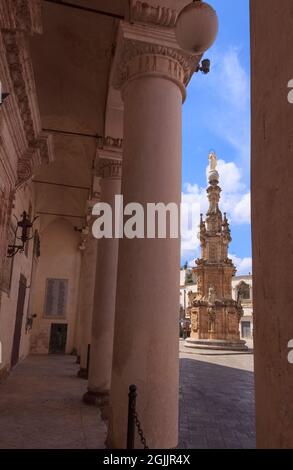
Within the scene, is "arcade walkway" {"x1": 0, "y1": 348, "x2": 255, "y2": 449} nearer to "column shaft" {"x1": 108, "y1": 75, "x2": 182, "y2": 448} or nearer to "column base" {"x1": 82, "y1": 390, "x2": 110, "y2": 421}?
"column base" {"x1": 82, "y1": 390, "x2": 110, "y2": 421}

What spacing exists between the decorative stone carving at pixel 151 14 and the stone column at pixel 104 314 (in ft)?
11.9

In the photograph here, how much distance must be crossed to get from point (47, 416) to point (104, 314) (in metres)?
2.09

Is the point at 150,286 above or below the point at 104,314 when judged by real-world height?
above

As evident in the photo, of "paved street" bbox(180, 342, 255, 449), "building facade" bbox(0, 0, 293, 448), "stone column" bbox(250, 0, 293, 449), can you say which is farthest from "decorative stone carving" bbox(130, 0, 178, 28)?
"paved street" bbox(180, 342, 255, 449)

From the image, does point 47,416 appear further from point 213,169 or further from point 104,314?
point 213,169

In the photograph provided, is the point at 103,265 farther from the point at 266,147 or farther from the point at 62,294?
the point at 62,294

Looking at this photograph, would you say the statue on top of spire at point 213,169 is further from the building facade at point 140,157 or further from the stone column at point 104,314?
the stone column at point 104,314

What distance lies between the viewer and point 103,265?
8.12m

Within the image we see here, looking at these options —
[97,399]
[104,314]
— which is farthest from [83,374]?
[104,314]

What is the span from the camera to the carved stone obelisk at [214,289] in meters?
28.3

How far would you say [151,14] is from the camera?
484 cm

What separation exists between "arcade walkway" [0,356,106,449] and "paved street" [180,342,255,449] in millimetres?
1482

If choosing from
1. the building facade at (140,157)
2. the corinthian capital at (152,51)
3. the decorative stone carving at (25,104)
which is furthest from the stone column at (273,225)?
the decorative stone carving at (25,104)
